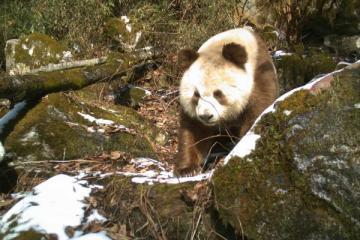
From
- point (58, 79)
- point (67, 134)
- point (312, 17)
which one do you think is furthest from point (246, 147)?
point (312, 17)

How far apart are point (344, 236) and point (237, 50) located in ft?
8.28

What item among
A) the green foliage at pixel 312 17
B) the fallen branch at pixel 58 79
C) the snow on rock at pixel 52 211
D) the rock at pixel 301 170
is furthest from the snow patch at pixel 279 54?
the snow on rock at pixel 52 211

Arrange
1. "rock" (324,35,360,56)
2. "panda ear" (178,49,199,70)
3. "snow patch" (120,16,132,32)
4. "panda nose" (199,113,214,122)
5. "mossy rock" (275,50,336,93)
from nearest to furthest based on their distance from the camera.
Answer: "panda nose" (199,113,214,122)
"panda ear" (178,49,199,70)
"mossy rock" (275,50,336,93)
"rock" (324,35,360,56)
"snow patch" (120,16,132,32)

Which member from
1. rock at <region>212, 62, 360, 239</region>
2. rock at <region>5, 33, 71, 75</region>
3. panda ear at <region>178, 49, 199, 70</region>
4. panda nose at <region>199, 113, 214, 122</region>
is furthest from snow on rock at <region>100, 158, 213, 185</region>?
rock at <region>5, 33, 71, 75</region>

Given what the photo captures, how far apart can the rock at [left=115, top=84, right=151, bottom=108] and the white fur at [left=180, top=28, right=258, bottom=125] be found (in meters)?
2.97

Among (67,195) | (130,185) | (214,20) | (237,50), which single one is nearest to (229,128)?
(237,50)

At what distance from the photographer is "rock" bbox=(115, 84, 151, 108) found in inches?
326

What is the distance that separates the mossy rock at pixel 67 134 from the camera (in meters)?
5.19

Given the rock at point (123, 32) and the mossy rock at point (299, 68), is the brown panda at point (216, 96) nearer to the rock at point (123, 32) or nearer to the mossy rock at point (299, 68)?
the mossy rock at point (299, 68)

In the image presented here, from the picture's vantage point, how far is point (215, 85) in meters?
5.13

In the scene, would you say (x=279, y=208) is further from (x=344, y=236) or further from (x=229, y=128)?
(x=229, y=128)

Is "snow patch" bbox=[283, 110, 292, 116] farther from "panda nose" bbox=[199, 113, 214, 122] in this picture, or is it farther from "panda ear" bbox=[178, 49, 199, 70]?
"panda ear" bbox=[178, 49, 199, 70]

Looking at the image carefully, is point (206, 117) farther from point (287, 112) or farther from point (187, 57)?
point (287, 112)

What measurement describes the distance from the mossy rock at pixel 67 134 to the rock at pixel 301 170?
2170mm
